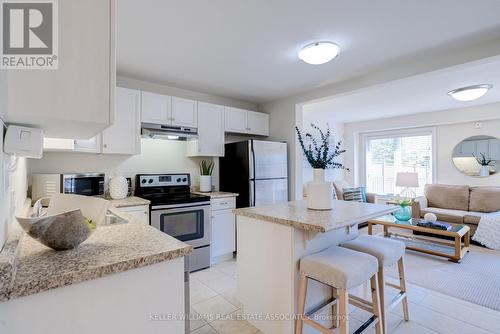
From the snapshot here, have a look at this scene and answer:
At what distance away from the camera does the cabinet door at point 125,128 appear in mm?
2818

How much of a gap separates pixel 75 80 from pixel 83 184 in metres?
2.18

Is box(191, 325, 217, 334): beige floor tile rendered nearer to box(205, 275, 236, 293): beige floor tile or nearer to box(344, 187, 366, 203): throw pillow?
box(205, 275, 236, 293): beige floor tile

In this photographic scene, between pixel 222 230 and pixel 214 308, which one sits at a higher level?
pixel 222 230

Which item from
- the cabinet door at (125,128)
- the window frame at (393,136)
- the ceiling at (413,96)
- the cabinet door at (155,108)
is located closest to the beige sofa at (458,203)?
the window frame at (393,136)

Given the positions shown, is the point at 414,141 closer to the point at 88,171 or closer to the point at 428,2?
the point at 428,2

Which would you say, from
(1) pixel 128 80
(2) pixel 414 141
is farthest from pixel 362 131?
(1) pixel 128 80

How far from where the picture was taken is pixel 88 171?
9.66ft

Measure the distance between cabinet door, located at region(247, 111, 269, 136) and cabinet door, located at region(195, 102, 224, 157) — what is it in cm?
53

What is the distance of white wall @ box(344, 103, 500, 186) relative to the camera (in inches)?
183

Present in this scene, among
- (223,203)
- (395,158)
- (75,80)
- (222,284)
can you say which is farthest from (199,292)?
(395,158)

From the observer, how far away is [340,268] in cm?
145

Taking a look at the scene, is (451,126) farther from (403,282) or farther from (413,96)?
(403,282)

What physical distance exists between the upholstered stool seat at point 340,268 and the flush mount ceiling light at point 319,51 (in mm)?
1720

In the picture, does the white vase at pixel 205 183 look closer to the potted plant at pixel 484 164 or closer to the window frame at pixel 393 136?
the window frame at pixel 393 136
